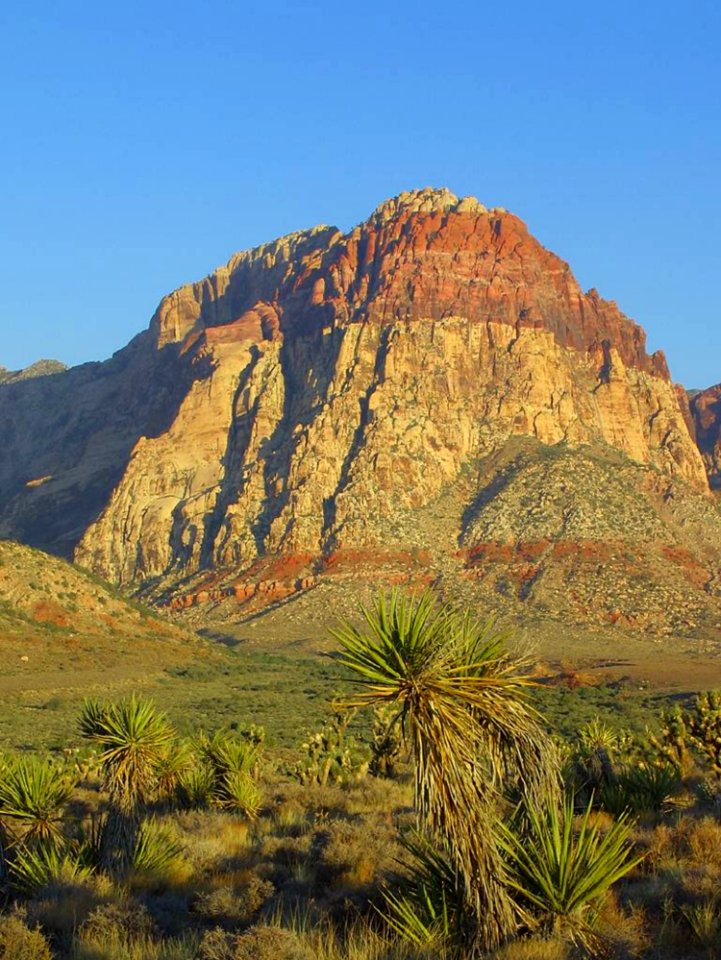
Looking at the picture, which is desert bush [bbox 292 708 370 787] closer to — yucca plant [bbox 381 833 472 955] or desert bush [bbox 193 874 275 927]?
desert bush [bbox 193 874 275 927]

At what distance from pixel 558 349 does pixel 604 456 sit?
14.8 meters

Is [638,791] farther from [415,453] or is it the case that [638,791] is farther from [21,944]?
[415,453]

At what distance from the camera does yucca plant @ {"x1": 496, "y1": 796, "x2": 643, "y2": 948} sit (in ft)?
25.4

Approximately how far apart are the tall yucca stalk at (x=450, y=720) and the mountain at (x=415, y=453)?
71.1 meters

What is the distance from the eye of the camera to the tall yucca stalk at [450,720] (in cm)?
754

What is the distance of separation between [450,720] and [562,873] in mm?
1527

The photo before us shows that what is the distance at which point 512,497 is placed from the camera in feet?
295

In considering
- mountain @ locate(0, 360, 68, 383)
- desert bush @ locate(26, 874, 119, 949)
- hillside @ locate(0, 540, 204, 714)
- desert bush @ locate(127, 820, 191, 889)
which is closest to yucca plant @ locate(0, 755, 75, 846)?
desert bush @ locate(127, 820, 191, 889)

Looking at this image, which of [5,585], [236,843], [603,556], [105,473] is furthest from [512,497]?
[236,843]

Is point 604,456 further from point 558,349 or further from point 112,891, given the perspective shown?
point 112,891

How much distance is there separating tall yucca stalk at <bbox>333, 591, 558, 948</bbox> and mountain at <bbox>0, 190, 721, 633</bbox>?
71056 mm

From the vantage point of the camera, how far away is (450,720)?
299 inches

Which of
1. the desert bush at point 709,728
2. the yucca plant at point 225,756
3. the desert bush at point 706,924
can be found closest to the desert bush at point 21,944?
the desert bush at point 706,924

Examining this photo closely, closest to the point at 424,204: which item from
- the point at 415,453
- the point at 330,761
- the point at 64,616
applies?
the point at 415,453
